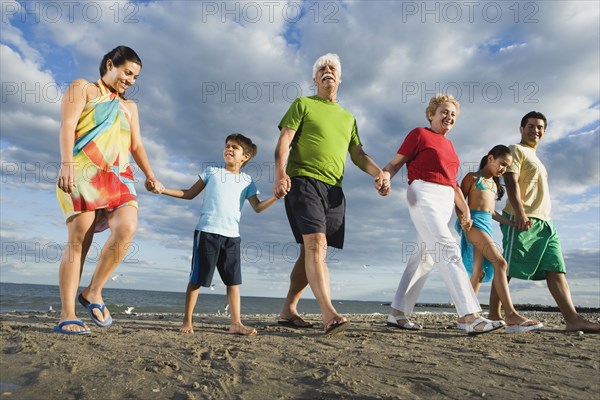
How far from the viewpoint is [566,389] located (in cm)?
242

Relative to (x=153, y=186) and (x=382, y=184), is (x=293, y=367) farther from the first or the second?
(x=153, y=186)

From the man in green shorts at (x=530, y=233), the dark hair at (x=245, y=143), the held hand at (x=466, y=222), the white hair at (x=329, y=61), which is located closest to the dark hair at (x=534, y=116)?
the man in green shorts at (x=530, y=233)

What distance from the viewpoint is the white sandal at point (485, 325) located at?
12.7 ft

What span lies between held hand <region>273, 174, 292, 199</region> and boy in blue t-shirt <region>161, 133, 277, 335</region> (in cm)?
57

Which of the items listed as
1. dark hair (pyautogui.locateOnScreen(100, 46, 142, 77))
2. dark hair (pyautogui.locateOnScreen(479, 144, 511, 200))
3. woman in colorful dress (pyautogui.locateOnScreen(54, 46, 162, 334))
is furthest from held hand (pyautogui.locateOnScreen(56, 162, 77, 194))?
dark hair (pyautogui.locateOnScreen(479, 144, 511, 200))

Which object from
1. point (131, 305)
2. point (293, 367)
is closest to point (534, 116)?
point (293, 367)

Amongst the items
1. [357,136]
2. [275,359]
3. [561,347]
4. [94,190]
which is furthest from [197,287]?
[561,347]

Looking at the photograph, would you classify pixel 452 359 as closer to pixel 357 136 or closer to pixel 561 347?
pixel 561 347

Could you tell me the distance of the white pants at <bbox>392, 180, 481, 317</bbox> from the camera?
403 centimetres

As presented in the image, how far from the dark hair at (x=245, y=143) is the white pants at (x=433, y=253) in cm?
174

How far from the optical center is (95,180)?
3.99m

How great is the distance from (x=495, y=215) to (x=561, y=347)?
188 centimetres

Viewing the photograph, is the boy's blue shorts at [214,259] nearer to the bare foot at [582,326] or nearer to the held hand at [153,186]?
the held hand at [153,186]

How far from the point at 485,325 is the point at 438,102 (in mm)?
2186
